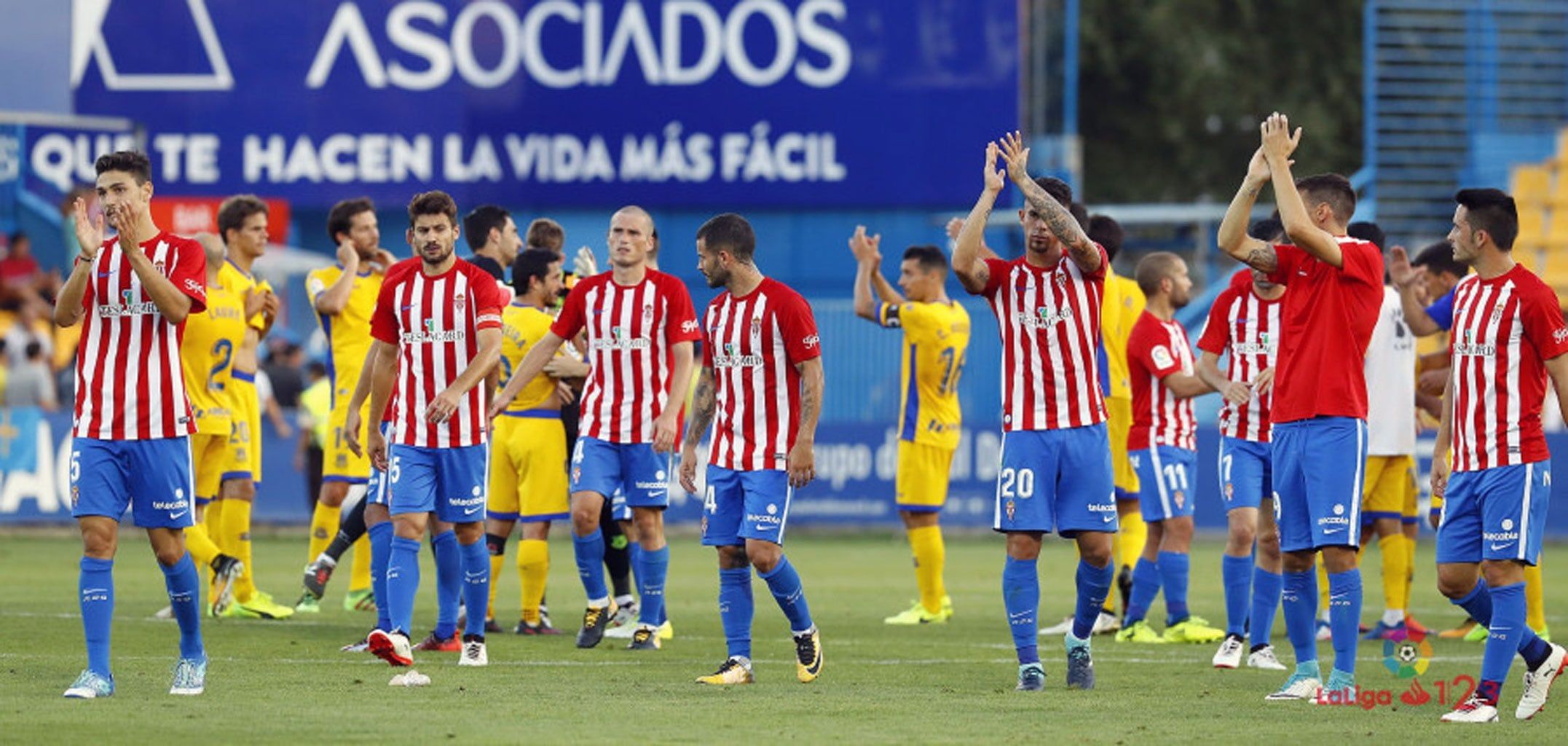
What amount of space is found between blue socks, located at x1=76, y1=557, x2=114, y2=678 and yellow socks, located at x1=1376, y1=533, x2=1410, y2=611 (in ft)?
25.1

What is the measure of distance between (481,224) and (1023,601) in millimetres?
4493

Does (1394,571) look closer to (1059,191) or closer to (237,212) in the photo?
(1059,191)

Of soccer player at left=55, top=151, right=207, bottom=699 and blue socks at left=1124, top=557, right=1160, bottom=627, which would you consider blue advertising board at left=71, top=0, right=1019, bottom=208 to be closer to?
blue socks at left=1124, top=557, right=1160, bottom=627

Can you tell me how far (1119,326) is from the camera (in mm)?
15547

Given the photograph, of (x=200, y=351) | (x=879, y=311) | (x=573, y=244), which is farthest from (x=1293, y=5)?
(x=200, y=351)

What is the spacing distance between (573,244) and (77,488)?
64.8 ft

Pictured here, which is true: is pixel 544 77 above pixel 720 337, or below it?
above

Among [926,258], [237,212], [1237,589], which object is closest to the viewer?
[1237,589]

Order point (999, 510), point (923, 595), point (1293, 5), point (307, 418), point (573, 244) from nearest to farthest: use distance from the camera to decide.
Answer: point (999, 510) < point (923, 595) < point (307, 418) < point (573, 244) < point (1293, 5)

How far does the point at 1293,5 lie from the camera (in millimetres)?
44781

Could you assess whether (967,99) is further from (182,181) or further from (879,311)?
(879,311)

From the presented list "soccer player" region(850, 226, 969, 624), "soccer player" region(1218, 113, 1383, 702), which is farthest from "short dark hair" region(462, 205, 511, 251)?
"soccer player" region(1218, 113, 1383, 702)

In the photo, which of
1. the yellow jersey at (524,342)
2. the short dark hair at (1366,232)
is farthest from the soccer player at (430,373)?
the short dark hair at (1366,232)

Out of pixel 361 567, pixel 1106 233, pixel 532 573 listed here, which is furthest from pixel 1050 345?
pixel 361 567
